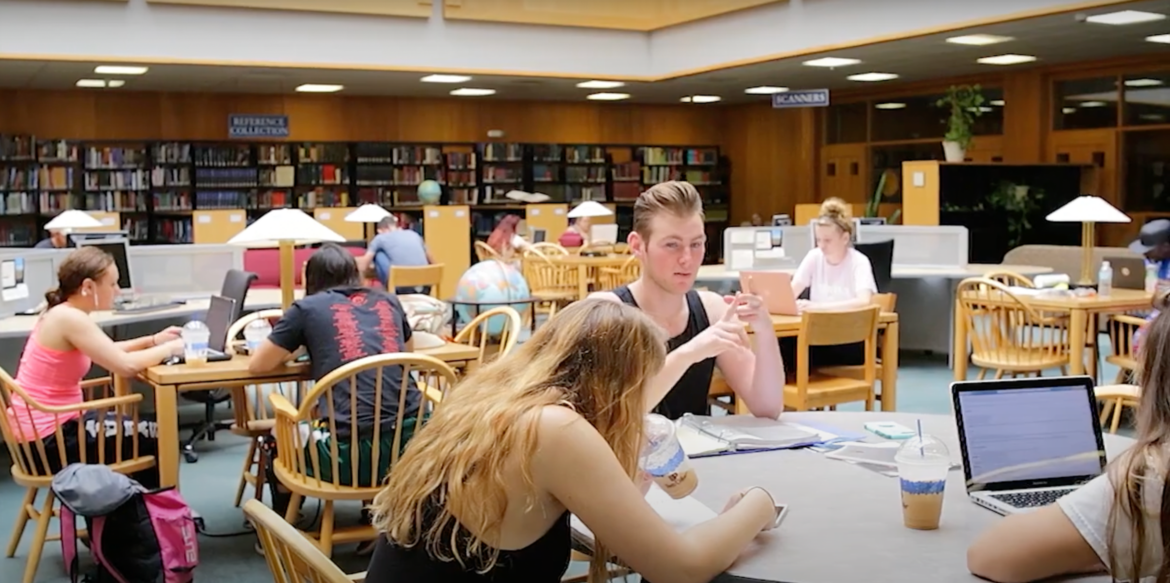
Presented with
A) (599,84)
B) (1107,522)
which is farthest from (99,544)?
(599,84)

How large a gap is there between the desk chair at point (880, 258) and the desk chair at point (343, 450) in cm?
454

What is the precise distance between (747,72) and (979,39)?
285 centimetres

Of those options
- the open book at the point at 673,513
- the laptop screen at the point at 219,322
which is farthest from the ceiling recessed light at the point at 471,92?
the open book at the point at 673,513

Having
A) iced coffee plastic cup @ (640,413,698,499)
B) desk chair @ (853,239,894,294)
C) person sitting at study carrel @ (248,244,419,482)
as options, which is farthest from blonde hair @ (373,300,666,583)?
desk chair @ (853,239,894,294)

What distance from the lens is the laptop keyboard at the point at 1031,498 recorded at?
6.63 ft

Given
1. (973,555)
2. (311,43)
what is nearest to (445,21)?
(311,43)

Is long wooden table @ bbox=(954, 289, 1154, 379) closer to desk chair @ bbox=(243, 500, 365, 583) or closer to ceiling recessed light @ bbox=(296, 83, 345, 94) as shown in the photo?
desk chair @ bbox=(243, 500, 365, 583)

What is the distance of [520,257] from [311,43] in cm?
286

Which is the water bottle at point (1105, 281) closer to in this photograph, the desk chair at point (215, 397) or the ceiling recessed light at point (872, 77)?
the desk chair at point (215, 397)

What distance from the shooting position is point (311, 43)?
11.0 m

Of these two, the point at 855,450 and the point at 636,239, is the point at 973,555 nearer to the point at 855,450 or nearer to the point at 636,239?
the point at 855,450

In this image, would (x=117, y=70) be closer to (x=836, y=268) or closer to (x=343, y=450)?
(x=836, y=268)

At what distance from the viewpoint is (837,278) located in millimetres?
6398

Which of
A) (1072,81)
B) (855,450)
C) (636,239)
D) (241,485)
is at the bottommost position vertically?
(241,485)
